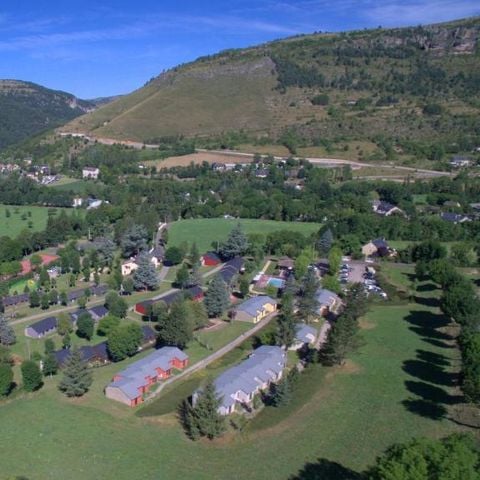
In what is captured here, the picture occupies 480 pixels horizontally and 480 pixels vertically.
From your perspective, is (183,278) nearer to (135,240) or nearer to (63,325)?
(135,240)

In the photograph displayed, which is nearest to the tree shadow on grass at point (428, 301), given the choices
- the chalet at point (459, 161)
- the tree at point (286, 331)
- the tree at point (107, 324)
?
the tree at point (286, 331)

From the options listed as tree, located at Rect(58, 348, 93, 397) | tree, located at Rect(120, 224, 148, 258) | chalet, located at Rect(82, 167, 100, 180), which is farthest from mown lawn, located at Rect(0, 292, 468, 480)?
chalet, located at Rect(82, 167, 100, 180)

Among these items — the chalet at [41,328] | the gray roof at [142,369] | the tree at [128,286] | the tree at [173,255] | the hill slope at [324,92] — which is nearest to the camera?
the gray roof at [142,369]

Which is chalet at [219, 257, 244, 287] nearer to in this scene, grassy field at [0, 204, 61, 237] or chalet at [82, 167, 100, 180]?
grassy field at [0, 204, 61, 237]

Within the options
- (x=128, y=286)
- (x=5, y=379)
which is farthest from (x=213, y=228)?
(x=5, y=379)

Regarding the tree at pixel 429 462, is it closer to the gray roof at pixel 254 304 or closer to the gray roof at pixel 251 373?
the gray roof at pixel 251 373

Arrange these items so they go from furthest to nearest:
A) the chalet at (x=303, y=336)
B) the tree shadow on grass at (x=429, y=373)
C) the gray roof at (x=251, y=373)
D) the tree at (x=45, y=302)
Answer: the tree at (x=45, y=302)
the chalet at (x=303, y=336)
the tree shadow on grass at (x=429, y=373)
the gray roof at (x=251, y=373)
